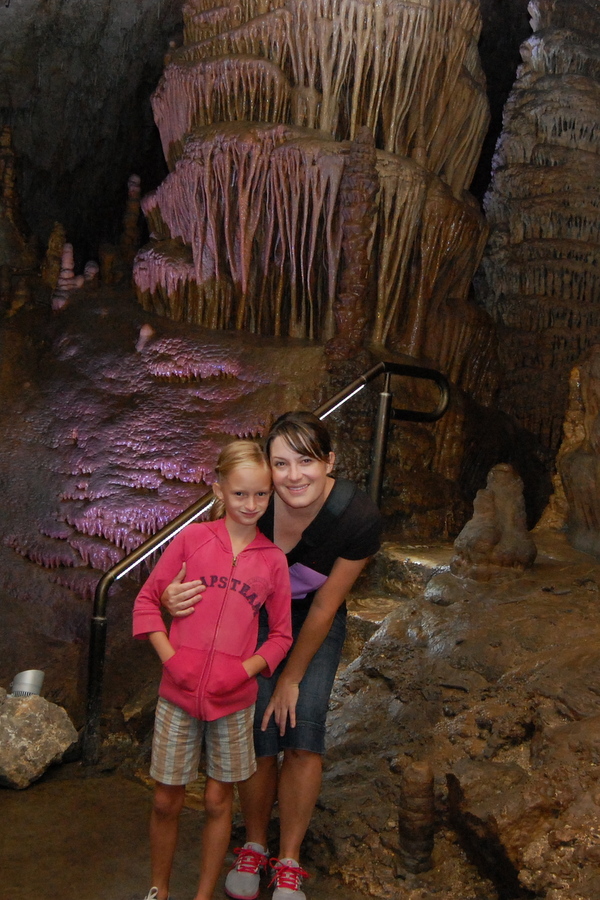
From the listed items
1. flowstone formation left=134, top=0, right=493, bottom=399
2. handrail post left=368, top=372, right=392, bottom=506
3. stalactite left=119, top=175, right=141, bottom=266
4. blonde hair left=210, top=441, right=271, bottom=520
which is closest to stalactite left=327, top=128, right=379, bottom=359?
flowstone formation left=134, top=0, right=493, bottom=399

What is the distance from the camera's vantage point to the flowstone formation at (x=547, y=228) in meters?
8.80

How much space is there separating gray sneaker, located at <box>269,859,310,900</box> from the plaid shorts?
318 mm

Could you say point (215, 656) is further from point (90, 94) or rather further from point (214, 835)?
point (90, 94)

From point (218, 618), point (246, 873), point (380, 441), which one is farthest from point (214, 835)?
point (380, 441)

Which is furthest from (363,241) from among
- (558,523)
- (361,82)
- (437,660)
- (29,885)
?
(29,885)

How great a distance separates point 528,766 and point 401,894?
575 mm

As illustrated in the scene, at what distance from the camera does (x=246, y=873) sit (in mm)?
2566

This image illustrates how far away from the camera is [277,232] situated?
762cm

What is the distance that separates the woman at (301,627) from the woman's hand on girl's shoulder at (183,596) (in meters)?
0.35

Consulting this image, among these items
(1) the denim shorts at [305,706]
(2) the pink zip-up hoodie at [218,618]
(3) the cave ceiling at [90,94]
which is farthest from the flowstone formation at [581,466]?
(3) the cave ceiling at [90,94]

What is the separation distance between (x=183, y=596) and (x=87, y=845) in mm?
1061

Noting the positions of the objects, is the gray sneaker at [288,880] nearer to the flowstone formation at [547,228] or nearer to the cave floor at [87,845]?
the cave floor at [87,845]

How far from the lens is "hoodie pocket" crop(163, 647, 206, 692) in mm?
2369

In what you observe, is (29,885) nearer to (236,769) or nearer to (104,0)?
(236,769)
